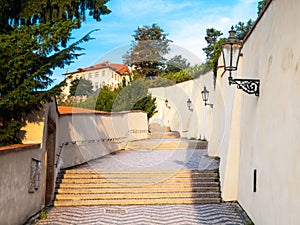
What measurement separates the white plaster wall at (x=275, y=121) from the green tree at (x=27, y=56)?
2.65 meters

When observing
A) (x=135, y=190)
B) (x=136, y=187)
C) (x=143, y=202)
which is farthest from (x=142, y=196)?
(x=136, y=187)

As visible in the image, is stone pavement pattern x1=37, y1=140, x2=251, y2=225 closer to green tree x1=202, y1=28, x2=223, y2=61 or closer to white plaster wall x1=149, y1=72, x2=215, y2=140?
white plaster wall x1=149, y1=72, x2=215, y2=140

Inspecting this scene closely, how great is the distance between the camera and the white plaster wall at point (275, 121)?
3.05 metres

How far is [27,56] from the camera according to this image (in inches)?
164

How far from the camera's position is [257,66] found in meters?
4.85

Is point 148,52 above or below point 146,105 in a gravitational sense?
above

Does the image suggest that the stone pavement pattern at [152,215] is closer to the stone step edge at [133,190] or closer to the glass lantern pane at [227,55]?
the stone step edge at [133,190]

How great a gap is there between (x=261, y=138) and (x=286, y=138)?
1192 mm

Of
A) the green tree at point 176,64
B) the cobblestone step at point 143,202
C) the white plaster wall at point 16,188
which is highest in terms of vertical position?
the green tree at point 176,64

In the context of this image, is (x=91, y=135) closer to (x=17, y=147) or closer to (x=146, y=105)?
(x=17, y=147)

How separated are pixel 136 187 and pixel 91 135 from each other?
12.0 feet

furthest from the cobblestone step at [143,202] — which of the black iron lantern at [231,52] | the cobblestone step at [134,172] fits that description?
the black iron lantern at [231,52]

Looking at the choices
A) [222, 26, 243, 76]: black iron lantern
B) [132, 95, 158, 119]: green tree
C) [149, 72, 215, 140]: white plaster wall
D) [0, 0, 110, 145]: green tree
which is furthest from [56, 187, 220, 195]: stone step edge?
[132, 95, 158, 119]: green tree

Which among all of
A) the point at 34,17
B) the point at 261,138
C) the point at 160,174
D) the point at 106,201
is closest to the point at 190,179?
the point at 160,174
